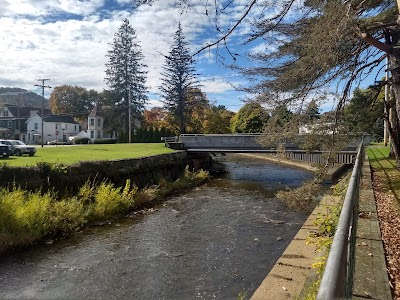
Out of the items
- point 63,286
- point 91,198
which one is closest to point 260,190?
point 91,198

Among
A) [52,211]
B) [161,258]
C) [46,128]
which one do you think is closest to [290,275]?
[161,258]

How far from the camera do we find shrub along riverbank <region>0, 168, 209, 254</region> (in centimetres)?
1071

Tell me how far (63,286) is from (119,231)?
186 inches

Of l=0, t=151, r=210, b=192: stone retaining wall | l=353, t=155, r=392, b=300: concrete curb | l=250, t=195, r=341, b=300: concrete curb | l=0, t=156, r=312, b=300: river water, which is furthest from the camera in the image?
l=0, t=151, r=210, b=192: stone retaining wall

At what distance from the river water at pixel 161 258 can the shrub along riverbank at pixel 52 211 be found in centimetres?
61

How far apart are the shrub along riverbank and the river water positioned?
2.01ft

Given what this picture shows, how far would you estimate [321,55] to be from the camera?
807 centimetres

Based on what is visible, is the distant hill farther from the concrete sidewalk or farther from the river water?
Answer: the concrete sidewalk

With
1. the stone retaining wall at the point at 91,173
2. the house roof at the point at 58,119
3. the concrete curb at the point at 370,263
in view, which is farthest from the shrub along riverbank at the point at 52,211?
the house roof at the point at 58,119

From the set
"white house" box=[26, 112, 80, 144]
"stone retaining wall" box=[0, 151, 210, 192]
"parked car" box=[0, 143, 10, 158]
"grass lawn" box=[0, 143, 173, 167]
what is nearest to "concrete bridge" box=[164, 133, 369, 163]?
"stone retaining wall" box=[0, 151, 210, 192]

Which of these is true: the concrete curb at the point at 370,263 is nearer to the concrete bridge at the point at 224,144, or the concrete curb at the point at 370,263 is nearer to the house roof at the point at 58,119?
the concrete bridge at the point at 224,144

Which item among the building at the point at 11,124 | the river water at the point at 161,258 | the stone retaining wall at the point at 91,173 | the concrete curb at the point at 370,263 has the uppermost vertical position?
the building at the point at 11,124

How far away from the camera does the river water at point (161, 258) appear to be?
7.56m

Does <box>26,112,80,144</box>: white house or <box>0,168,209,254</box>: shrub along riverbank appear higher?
<box>26,112,80,144</box>: white house
